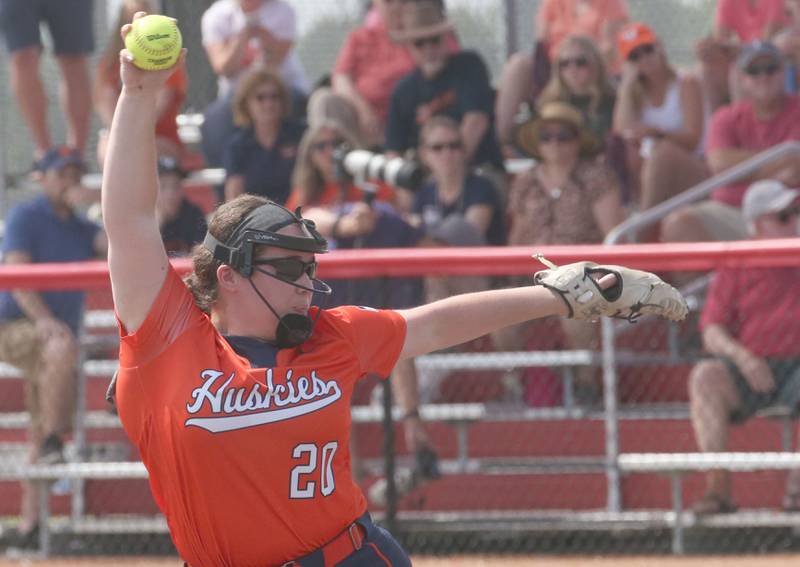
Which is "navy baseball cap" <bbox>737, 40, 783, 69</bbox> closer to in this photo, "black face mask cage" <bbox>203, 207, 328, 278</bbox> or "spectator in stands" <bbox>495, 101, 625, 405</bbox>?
"spectator in stands" <bbox>495, 101, 625, 405</bbox>

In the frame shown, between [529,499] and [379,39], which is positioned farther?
[379,39]

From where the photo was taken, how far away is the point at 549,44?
8.57 metres

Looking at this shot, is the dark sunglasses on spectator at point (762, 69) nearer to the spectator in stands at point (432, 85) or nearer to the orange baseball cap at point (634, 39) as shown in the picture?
the orange baseball cap at point (634, 39)

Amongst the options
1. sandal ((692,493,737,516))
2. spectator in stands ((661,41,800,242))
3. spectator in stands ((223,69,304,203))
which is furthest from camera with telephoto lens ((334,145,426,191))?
sandal ((692,493,737,516))

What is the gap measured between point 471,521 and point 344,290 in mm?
1167

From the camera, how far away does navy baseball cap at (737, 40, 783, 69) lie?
734cm

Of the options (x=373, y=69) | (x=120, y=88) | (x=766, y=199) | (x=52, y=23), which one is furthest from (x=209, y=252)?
(x=52, y=23)

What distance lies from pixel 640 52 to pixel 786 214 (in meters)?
1.66

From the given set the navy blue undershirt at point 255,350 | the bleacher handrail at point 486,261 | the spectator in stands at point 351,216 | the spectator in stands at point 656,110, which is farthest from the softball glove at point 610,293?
the spectator in stands at point 656,110

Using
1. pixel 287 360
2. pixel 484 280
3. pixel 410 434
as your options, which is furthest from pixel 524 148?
pixel 287 360

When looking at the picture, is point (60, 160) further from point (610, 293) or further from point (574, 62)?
point (610, 293)

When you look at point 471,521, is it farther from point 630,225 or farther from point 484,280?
point 630,225

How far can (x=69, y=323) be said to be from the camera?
6.53m

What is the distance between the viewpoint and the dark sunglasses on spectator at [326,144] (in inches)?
287
